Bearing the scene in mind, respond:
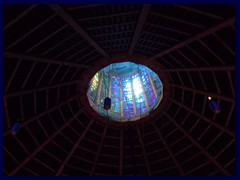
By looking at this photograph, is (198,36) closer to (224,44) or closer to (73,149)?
(224,44)

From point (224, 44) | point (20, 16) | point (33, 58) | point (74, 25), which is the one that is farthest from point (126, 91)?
point (20, 16)

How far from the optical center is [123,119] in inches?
945

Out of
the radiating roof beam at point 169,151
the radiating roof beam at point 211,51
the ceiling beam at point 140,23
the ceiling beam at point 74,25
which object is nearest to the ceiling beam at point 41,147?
the ceiling beam at point 74,25

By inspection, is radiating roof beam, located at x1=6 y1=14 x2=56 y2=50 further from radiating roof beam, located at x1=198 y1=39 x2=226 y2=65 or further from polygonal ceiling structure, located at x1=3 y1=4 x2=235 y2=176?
radiating roof beam, located at x1=198 y1=39 x2=226 y2=65

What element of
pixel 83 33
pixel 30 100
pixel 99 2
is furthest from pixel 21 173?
pixel 99 2

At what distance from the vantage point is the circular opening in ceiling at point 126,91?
80.8ft

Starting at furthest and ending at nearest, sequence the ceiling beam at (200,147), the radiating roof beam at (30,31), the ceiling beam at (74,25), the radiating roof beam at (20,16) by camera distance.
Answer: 1. the ceiling beam at (200,147)
2. the radiating roof beam at (30,31)
3. the ceiling beam at (74,25)
4. the radiating roof beam at (20,16)

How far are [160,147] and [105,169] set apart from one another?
4.31 m

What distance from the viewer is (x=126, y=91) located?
2962 cm

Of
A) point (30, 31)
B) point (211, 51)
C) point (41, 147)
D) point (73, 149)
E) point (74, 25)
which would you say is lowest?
point (73, 149)

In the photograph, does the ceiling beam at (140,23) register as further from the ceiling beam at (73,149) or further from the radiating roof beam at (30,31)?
the ceiling beam at (73,149)

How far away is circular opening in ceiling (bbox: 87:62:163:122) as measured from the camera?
Answer: 80.8ft

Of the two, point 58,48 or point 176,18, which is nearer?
point 176,18

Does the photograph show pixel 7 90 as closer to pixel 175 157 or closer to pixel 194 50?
pixel 194 50
